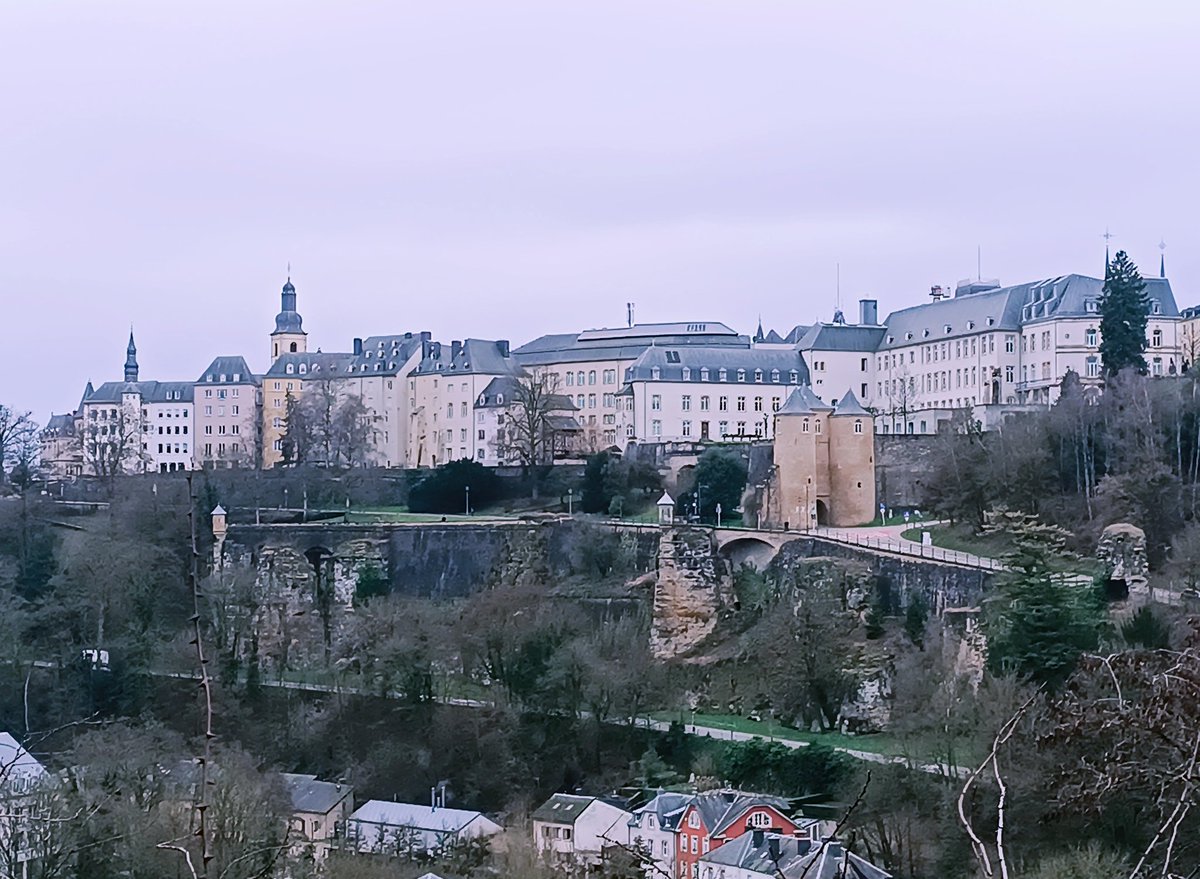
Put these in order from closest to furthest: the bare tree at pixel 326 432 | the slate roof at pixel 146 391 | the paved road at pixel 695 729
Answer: the paved road at pixel 695 729
the bare tree at pixel 326 432
the slate roof at pixel 146 391

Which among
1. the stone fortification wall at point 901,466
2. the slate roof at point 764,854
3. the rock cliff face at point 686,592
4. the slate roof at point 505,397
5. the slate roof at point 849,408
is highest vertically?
the slate roof at point 505,397

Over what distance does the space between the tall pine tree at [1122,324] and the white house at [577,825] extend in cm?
1949

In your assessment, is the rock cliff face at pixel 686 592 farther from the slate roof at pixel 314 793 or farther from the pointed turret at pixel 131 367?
the pointed turret at pixel 131 367

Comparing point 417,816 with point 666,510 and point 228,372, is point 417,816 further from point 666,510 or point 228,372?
point 228,372

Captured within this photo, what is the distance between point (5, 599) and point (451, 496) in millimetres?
14269

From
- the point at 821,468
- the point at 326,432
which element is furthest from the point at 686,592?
the point at 326,432

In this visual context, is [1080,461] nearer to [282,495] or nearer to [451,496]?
[451,496]

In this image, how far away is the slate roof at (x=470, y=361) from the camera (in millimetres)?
62875

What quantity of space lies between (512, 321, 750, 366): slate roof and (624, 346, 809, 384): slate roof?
8.62ft

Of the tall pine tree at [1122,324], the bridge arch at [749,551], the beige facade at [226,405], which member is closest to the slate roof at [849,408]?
the bridge arch at [749,551]

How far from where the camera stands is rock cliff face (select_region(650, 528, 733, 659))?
39.5m

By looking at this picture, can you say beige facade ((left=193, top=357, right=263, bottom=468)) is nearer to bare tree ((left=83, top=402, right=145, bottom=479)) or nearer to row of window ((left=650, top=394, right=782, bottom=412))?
bare tree ((left=83, top=402, right=145, bottom=479))

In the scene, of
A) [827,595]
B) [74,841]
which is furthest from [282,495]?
[74,841]

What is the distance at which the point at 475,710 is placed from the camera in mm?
34375
